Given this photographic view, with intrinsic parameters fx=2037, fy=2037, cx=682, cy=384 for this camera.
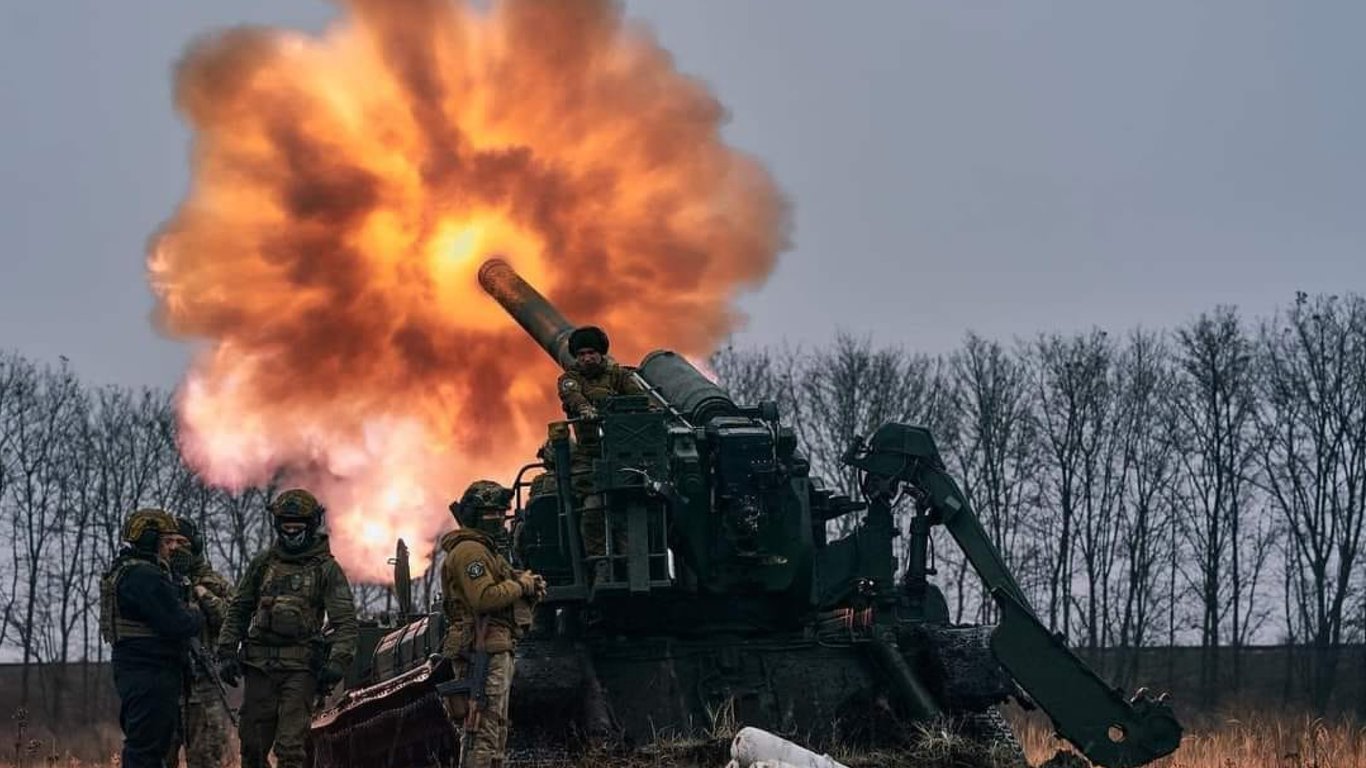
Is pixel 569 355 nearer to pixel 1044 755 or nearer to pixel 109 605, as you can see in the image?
pixel 109 605

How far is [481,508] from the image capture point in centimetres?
1483

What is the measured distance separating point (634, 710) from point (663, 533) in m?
1.50

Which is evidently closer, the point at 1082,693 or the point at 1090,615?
the point at 1082,693

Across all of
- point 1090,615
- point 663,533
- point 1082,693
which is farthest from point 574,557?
point 1090,615

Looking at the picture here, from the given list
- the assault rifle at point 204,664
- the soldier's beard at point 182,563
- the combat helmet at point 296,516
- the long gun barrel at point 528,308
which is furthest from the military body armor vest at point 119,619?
the long gun barrel at point 528,308

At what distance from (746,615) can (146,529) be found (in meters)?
5.30

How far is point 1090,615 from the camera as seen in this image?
Result: 174ft

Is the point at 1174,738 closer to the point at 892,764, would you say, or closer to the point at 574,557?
the point at 892,764

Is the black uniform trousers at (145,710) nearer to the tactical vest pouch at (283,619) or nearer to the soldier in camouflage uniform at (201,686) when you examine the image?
the soldier in camouflage uniform at (201,686)

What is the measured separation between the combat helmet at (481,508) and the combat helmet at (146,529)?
6.94 feet

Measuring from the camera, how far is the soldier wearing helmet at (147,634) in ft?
48.0

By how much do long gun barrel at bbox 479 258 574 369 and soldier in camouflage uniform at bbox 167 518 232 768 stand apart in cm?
481

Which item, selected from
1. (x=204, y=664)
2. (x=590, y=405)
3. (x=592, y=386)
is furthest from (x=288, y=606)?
(x=592, y=386)

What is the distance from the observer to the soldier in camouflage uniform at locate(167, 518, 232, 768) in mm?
16250
